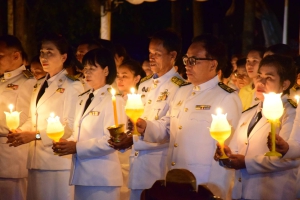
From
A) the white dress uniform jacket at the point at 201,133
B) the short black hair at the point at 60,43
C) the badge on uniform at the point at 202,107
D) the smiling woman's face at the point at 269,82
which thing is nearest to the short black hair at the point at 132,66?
the short black hair at the point at 60,43

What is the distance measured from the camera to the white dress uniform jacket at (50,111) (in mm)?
8266

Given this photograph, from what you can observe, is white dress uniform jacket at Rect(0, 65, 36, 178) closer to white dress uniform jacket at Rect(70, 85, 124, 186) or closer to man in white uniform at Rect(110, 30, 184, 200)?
white dress uniform jacket at Rect(70, 85, 124, 186)

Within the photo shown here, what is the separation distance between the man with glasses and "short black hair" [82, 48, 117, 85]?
1060mm

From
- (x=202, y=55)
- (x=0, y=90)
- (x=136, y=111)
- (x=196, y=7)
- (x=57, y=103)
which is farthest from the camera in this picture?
(x=196, y=7)

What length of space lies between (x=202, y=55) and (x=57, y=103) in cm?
218

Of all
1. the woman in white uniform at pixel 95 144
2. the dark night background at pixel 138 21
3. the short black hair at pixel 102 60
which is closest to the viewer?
the woman in white uniform at pixel 95 144

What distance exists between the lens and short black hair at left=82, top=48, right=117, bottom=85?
7781mm

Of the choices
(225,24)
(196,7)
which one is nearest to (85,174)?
(196,7)

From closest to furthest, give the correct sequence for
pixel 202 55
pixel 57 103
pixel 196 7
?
1. pixel 202 55
2. pixel 57 103
3. pixel 196 7

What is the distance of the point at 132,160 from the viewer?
7664mm

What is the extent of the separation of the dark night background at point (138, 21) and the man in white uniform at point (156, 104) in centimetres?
1379

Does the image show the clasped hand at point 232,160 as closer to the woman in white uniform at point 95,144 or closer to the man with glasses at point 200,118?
the man with glasses at point 200,118

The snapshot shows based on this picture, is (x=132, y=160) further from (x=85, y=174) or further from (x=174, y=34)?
(x=174, y=34)

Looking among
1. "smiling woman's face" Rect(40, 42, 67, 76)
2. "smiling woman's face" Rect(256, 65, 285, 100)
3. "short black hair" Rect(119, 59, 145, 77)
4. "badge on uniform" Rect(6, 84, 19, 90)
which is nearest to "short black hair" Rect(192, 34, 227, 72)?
"smiling woman's face" Rect(256, 65, 285, 100)
